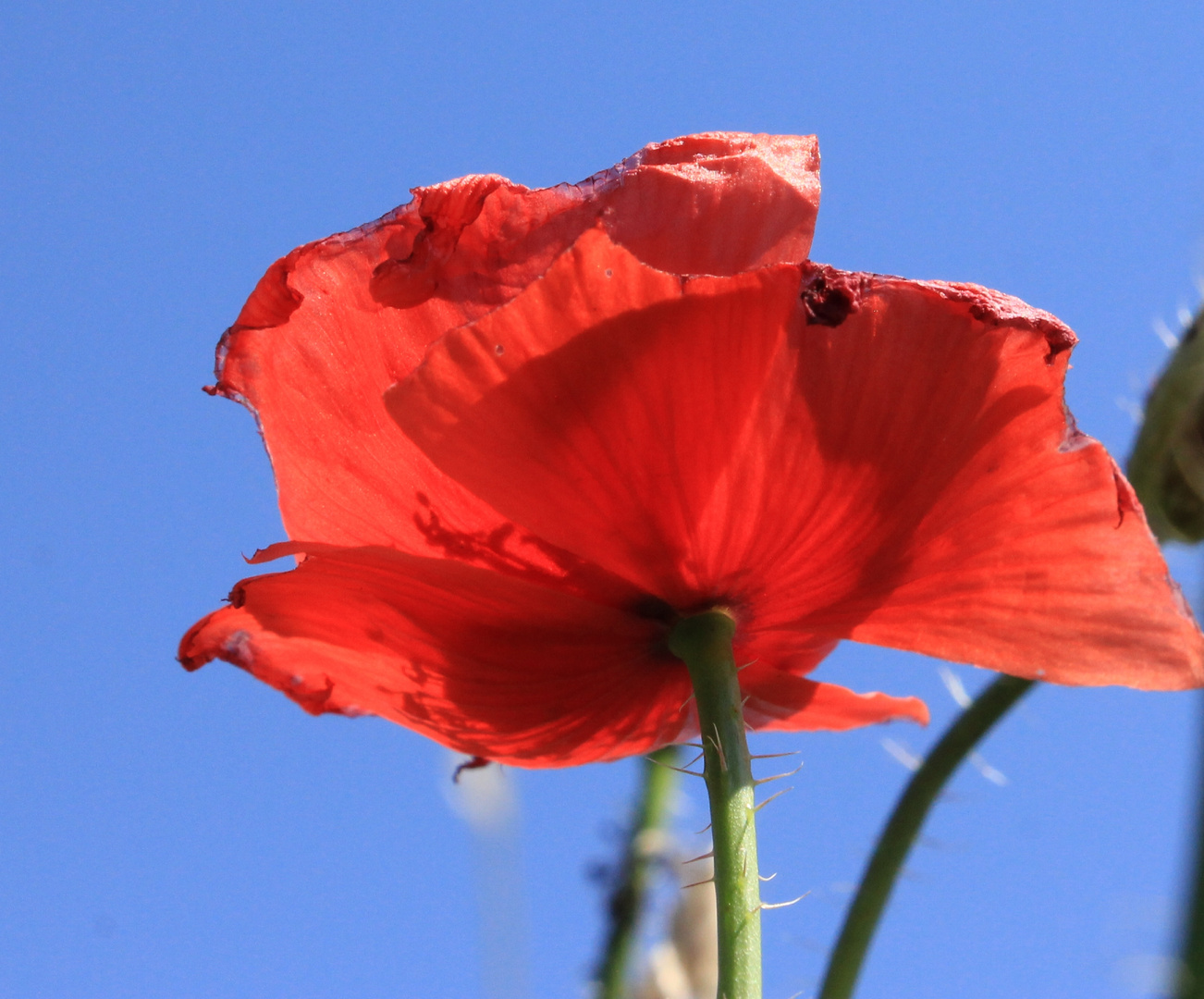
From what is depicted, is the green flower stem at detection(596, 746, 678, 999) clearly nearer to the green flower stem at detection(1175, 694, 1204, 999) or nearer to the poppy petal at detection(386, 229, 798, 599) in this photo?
the poppy petal at detection(386, 229, 798, 599)

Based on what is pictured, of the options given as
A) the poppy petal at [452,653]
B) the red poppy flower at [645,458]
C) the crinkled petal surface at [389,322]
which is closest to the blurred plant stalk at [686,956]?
the poppy petal at [452,653]

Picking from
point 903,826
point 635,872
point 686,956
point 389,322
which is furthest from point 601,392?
point 635,872

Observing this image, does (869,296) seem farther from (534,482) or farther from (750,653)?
(750,653)

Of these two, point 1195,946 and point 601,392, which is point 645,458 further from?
point 1195,946

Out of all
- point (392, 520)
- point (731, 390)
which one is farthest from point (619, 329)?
point (392, 520)

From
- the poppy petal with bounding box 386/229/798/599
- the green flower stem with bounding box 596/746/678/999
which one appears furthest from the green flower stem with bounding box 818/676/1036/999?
the green flower stem with bounding box 596/746/678/999

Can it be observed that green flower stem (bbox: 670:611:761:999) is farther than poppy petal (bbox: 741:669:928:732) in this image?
No

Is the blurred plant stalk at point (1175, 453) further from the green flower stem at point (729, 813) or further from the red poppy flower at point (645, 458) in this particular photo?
the green flower stem at point (729, 813)
